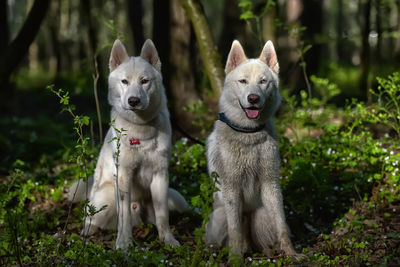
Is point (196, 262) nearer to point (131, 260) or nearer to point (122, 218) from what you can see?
point (131, 260)

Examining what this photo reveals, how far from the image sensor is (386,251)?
149 inches

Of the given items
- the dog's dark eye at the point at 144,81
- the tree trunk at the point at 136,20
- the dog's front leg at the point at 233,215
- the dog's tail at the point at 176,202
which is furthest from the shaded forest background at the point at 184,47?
the dog's front leg at the point at 233,215

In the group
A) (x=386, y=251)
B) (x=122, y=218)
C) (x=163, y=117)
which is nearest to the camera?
(x=386, y=251)

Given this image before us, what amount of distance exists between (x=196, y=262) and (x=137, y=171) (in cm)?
147

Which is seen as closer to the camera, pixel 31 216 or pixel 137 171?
pixel 137 171

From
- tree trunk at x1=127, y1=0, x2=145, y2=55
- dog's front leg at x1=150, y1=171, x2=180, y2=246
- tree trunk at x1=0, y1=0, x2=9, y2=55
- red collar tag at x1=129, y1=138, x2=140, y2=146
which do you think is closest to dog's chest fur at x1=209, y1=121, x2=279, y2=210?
dog's front leg at x1=150, y1=171, x2=180, y2=246

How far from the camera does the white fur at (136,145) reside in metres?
4.12

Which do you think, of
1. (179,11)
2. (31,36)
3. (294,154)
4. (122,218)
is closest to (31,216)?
(122,218)

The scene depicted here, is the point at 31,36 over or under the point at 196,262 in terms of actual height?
over

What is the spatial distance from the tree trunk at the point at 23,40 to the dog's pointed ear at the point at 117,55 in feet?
8.96

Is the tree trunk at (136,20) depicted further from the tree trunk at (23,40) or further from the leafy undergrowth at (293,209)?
the leafy undergrowth at (293,209)

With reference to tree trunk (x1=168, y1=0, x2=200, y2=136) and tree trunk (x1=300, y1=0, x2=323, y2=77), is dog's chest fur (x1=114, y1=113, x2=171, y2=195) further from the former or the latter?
tree trunk (x1=300, y1=0, x2=323, y2=77)

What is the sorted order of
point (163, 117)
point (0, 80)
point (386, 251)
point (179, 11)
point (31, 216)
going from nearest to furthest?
point (386, 251) → point (163, 117) → point (31, 216) → point (0, 80) → point (179, 11)

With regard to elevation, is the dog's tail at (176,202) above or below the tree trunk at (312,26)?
below
